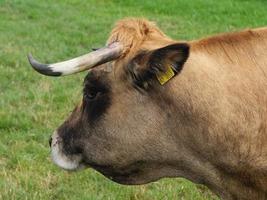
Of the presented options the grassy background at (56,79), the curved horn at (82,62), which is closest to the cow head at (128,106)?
the curved horn at (82,62)

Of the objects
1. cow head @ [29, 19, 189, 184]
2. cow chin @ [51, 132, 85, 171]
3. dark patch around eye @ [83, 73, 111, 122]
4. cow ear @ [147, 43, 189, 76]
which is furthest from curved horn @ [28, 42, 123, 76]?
cow chin @ [51, 132, 85, 171]

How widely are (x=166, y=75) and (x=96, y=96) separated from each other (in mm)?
514

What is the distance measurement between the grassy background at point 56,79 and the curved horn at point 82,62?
7.51ft

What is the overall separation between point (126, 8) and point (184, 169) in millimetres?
11667

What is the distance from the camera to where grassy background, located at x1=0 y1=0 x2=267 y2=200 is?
19.9 ft

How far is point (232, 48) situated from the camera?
→ 3.87 metres

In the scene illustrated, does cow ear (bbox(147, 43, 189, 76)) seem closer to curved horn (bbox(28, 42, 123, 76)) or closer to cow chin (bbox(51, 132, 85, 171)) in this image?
curved horn (bbox(28, 42, 123, 76))

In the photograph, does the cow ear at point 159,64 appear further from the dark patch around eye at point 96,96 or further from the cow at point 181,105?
the dark patch around eye at point 96,96

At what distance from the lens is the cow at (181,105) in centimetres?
371

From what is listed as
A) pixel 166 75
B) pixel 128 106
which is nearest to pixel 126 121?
pixel 128 106

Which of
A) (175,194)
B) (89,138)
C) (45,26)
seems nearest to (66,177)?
(175,194)

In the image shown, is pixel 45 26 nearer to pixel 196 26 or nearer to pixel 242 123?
pixel 196 26

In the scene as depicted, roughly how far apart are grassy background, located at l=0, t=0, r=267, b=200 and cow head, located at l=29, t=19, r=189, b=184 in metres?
1.87

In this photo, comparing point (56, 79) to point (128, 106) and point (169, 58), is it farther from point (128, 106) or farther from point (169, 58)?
point (169, 58)
